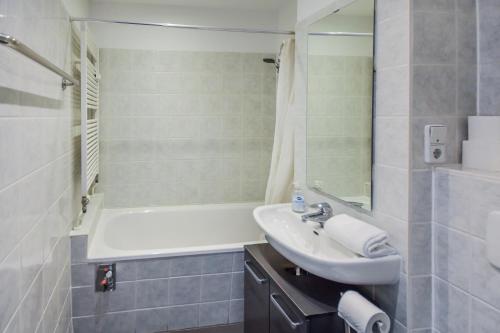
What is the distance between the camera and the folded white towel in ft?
4.52

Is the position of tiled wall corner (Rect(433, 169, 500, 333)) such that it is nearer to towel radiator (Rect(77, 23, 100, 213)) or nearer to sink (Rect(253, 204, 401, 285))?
sink (Rect(253, 204, 401, 285))

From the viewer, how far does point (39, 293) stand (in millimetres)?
1472

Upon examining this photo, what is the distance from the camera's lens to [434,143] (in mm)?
1354

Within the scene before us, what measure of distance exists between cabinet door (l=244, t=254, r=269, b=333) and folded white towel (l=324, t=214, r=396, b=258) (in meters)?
0.45

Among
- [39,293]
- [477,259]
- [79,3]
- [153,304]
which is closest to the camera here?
[477,259]

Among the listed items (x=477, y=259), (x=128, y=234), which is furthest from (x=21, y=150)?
→ (x=128, y=234)

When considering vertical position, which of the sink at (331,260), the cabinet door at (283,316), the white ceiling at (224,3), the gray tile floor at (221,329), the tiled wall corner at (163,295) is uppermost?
the white ceiling at (224,3)

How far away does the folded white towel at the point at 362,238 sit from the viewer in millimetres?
1379

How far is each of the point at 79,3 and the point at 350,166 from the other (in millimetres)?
2228

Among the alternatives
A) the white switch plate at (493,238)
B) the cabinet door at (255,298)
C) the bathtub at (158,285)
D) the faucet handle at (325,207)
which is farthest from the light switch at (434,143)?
the bathtub at (158,285)

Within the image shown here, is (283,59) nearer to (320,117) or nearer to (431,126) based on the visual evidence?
(320,117)

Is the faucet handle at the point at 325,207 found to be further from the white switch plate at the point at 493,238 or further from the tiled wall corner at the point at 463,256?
the white switch plate at the point at 493,238

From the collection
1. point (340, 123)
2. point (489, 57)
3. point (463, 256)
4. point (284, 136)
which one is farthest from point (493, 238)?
point (284, 136)

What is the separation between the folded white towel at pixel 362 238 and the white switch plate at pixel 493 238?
352 mm
